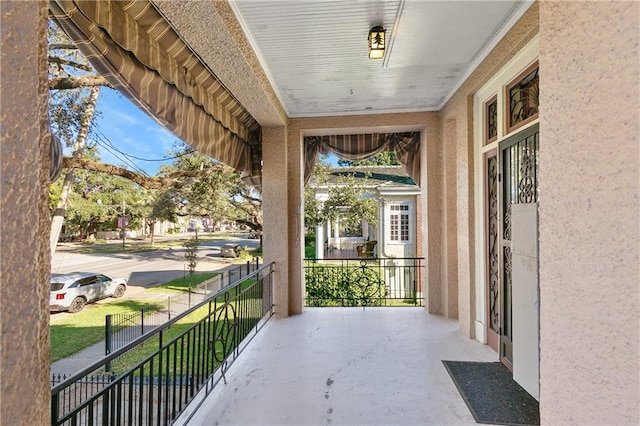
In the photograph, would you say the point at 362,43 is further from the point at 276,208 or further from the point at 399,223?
the point at 399,223

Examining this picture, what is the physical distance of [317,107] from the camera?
395cm

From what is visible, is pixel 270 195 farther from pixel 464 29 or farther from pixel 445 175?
pixel 464 29

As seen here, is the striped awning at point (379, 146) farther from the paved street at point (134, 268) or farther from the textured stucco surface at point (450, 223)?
the paved street at point (134, 268)

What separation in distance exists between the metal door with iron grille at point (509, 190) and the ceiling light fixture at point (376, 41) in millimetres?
1403

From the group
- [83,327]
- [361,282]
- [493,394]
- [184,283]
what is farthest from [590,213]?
[184,283]

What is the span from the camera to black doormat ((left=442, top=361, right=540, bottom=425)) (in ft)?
6.61

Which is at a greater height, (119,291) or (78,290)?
(78,290)

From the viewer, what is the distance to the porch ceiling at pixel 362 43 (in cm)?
209

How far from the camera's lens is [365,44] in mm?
2512

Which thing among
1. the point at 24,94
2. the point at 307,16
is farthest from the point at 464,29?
the point at 24,94

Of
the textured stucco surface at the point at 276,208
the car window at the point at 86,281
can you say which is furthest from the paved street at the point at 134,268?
the textured stucco surface at the point at 276,208

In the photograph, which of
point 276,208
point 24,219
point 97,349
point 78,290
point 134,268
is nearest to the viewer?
point 24,219

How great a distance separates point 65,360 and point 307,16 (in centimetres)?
727

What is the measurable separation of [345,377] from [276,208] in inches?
92.1
